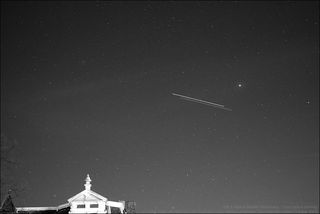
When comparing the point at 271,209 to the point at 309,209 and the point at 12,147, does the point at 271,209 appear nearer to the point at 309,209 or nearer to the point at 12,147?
the point at 309,209

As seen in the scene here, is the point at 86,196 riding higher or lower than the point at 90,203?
higher

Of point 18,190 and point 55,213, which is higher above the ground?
point 18,190

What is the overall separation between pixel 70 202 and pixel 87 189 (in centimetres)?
87

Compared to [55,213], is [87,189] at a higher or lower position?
higher

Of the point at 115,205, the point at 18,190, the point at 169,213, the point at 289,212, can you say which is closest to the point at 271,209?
the point at 289,212

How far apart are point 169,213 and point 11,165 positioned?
5957cm

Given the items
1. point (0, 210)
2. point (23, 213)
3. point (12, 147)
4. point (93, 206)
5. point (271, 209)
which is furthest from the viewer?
point (271, 209)

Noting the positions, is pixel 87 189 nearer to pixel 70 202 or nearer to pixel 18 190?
pixel 70 202

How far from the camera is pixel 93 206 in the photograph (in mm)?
16328

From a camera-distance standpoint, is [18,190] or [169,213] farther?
[169,213]

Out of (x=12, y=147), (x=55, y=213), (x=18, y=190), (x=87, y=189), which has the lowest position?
(x=55, y=213)

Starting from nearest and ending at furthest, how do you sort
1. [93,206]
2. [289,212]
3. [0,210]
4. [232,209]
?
[0,210]
[93,206]
[289,212]
[232,209]

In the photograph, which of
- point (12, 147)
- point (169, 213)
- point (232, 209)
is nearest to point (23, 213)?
point (12, 147)

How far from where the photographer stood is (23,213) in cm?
1282
